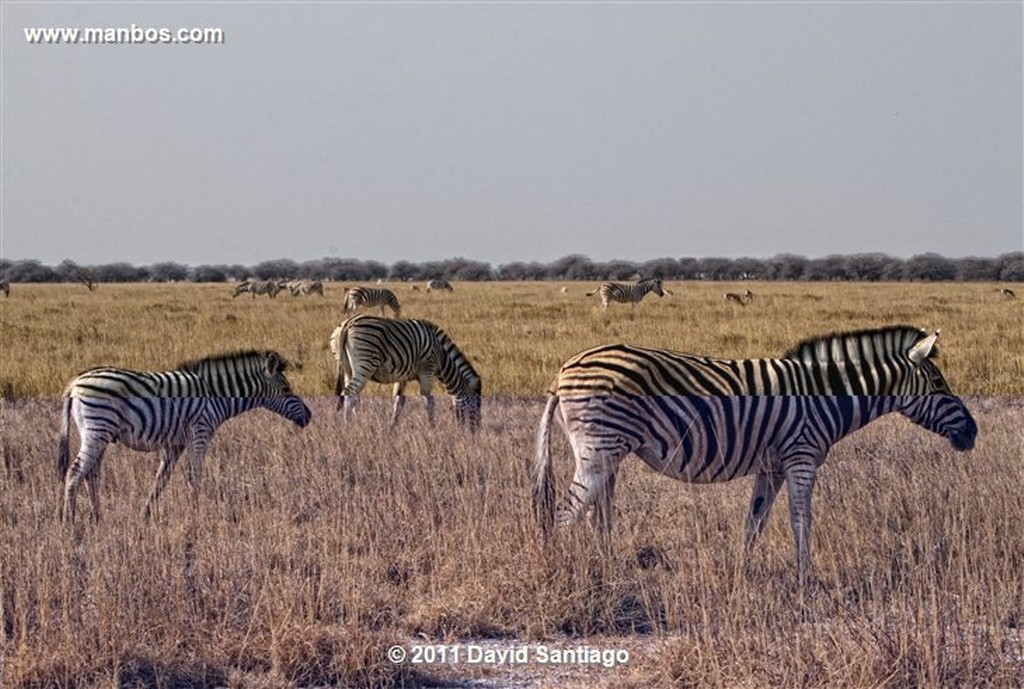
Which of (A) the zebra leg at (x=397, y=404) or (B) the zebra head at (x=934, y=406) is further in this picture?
(A) the zebra leg at (x=397, y=404)

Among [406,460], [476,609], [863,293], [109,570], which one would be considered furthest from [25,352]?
[863,293]

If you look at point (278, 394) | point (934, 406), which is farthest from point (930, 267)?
point (278, 394)

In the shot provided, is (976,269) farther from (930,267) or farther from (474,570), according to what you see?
(474,570)

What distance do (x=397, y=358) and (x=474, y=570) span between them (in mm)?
5670

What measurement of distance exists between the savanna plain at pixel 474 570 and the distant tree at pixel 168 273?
15.1ft

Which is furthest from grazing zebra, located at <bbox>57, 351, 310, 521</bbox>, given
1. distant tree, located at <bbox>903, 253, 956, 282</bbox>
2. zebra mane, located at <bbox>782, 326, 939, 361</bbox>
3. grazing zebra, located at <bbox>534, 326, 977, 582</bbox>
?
distant tree, located at <bbox>903, 253, 956, 282</bbox>

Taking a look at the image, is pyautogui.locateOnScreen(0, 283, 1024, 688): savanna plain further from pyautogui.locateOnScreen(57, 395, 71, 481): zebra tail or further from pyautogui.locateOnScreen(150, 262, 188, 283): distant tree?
pyautogui.locateOnScreen(150, 262, 188, 283): distant tree

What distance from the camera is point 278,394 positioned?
786cm

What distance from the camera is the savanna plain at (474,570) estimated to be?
4.68 metres

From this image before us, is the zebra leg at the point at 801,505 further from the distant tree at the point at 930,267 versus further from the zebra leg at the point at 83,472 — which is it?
the distant tree at the point at 930,267

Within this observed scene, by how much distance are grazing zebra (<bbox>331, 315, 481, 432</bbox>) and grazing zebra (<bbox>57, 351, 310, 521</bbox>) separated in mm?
3126

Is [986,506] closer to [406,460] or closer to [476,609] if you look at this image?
[476,609]

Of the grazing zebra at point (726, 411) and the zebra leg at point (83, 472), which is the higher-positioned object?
the grazing zebra at point (726, 411)

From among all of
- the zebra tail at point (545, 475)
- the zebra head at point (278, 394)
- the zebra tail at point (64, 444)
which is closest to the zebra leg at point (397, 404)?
the zebra head at point (278, 394)
